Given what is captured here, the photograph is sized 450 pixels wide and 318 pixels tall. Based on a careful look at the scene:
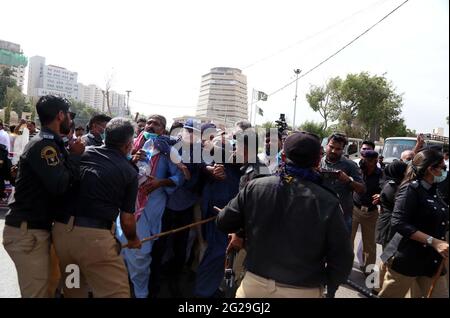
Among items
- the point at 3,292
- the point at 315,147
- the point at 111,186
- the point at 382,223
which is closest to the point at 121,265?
the point at 111,186

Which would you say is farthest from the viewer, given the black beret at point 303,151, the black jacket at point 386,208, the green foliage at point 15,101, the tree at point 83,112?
the green foliage at point 15,101

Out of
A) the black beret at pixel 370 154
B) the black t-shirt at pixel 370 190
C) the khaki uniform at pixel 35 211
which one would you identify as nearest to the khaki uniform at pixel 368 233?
the black t-shirt at pixel 370 190

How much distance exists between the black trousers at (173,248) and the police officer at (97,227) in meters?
1.35

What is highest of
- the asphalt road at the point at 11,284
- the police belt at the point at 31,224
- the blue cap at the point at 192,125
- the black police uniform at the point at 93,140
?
the blue cap at the point at 192,125

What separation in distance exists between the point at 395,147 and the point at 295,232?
527 inches

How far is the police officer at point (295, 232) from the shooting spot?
197cm

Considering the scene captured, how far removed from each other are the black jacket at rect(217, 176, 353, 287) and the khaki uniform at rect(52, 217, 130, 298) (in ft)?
3.36

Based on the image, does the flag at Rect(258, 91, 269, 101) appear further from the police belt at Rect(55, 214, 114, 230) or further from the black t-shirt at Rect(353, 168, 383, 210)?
the police belt at Rect(55, 214, 114, 230)

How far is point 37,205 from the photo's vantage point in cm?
252

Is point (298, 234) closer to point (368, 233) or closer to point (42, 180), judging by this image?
point (42, 180)

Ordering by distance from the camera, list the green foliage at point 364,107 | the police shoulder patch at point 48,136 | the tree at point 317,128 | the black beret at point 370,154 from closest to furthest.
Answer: the police shoulder patch at point 48,136 → the black beret at point 370,154 → the green foliage at point 364,107 → the tree at point 317,128

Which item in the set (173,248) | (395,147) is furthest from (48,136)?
(395,147)

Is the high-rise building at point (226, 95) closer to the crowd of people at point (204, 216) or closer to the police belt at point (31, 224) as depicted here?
the crowd of people at point (204, 216)
